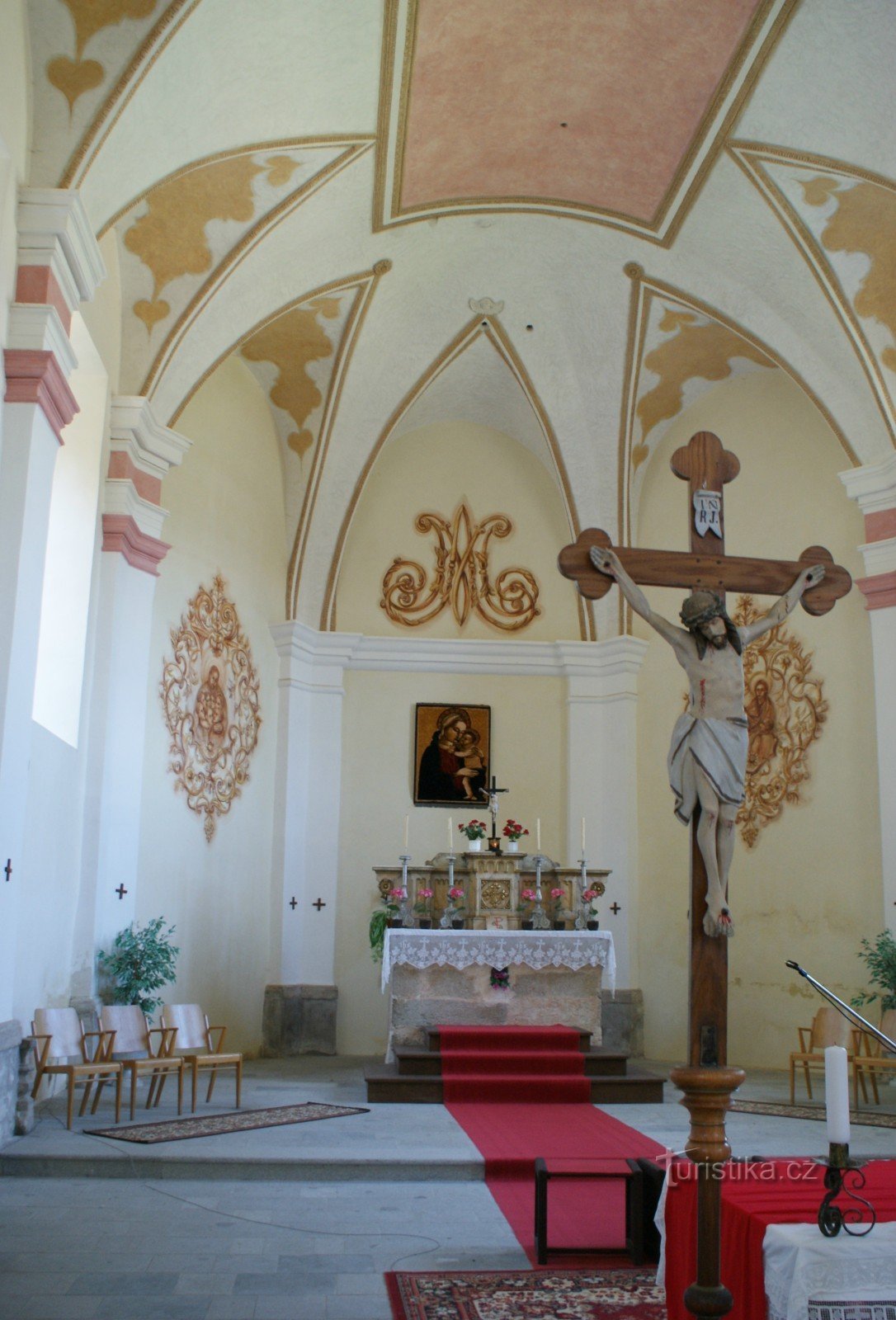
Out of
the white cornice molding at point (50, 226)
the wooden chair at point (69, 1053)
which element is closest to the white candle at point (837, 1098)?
the wooden chair at point (69, 1053)

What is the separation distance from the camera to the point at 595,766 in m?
13.0

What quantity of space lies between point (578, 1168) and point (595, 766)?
804 centimetres

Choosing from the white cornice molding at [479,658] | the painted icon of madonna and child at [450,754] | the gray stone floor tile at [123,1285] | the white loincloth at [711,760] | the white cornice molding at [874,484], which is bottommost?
the gray stone floor tile at [123,1285]

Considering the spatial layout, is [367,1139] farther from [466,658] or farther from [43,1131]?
[466,658]

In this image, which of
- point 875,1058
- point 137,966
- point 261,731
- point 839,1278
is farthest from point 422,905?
point 839,1278

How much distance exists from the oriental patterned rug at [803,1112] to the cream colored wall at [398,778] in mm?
4401

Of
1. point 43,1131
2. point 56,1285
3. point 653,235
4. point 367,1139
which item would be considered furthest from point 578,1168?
point 653,235

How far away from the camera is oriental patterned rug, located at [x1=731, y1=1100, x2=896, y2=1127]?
8.18m

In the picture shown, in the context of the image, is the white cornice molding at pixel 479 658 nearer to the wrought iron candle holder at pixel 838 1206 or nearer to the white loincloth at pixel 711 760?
the white loincloth at pixel 711 760

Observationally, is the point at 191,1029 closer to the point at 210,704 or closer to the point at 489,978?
the point at 489,978

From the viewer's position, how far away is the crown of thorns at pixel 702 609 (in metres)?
4.26

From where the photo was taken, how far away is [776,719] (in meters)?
11.8

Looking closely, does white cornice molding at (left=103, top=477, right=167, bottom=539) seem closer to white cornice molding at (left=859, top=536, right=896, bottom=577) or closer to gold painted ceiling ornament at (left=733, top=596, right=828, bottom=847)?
gold painted ceiling ornament at (left=733, top=596, right=828, bottom=847)

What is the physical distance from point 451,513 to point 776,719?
14.3ft
